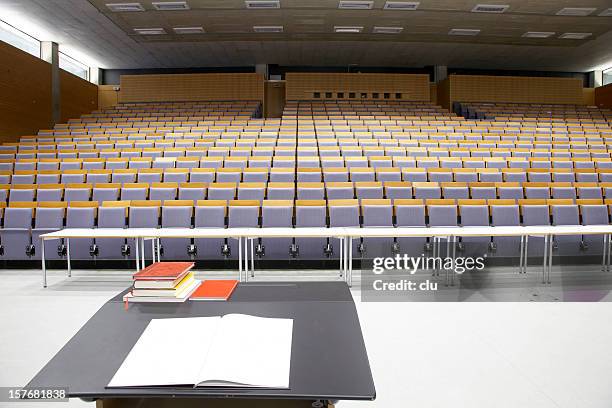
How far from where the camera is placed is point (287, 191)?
354cm

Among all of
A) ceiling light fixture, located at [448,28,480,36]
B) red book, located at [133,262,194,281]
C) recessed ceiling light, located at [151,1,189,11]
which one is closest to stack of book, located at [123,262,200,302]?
red book, located at [133,262,194,281]

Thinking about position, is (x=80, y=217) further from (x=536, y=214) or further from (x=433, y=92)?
(x=433, y=92)

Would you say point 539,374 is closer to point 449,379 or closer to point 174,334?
point 449,379

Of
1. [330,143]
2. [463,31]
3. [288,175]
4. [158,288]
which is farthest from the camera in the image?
[463,31]

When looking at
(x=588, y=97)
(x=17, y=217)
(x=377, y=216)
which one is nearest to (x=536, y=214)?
(x=377, y=216)

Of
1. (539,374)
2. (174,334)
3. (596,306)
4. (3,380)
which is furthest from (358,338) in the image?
(596,306)

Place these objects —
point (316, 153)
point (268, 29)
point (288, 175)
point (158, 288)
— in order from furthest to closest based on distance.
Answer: point (268, 29) < point (316, 153) < point (288, 175) < point (158, 288)

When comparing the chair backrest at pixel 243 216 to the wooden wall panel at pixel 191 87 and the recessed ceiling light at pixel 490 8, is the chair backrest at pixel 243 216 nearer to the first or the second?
the recessed ceiling light at pixel 490 8

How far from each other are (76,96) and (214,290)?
8.91 metres

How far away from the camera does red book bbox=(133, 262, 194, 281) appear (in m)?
0.78

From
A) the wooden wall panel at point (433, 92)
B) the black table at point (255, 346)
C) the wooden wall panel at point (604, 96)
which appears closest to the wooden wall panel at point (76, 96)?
the wooden wall panel at point (433, 92)

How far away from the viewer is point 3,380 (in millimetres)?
1449

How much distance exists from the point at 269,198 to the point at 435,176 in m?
1.64

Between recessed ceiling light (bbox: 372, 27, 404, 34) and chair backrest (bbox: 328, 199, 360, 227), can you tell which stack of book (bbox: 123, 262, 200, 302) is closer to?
chair backrest (bbox: 328, 199, 360, 227)
